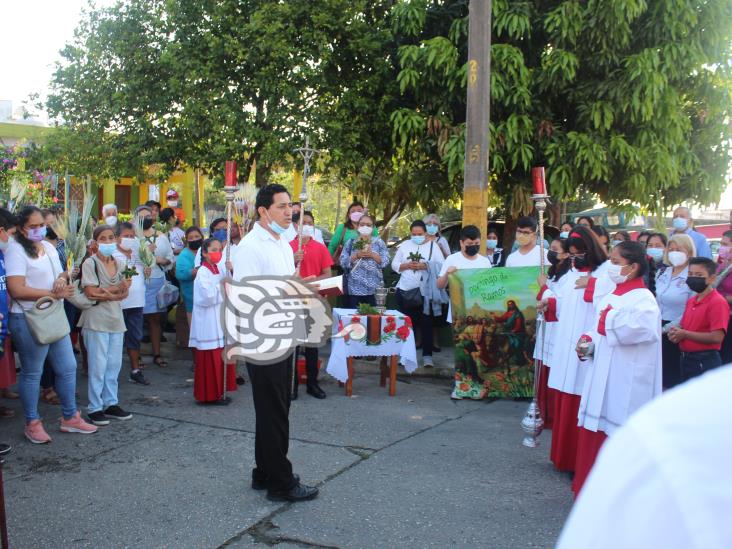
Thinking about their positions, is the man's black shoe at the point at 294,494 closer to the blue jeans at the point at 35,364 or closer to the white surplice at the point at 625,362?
the white surplice at the point at 625,362

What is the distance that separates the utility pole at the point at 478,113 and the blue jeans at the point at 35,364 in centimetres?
509

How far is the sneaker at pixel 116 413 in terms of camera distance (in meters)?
6.91

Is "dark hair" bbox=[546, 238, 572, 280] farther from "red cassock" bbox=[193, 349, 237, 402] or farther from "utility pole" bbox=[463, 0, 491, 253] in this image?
"red cassock" bbox=[193, 349, 237, 402]

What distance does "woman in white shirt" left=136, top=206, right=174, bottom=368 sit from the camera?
30.9 feet

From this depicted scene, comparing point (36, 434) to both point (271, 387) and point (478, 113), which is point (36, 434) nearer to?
point (271, 387)

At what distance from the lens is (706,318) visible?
6.45 metres

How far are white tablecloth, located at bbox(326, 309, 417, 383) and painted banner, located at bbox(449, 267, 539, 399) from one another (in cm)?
58

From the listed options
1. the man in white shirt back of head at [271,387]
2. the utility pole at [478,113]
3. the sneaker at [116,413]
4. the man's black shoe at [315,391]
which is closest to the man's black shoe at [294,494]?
the man in white shirt back of head at [271,387]

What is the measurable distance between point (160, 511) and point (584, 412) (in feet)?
9.49

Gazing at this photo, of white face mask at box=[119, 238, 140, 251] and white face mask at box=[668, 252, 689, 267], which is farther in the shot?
white face mask at box=[119, 238, 140, 251]

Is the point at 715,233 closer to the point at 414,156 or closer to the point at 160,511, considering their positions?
the point at 414,156

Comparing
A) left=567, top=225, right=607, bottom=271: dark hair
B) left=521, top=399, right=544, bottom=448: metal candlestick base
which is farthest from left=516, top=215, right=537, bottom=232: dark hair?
left=521, top=399, right=544, bottom=448: metal candlestick base

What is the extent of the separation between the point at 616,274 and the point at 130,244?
596 centimetres

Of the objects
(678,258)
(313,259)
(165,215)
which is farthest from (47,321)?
(678,258)
